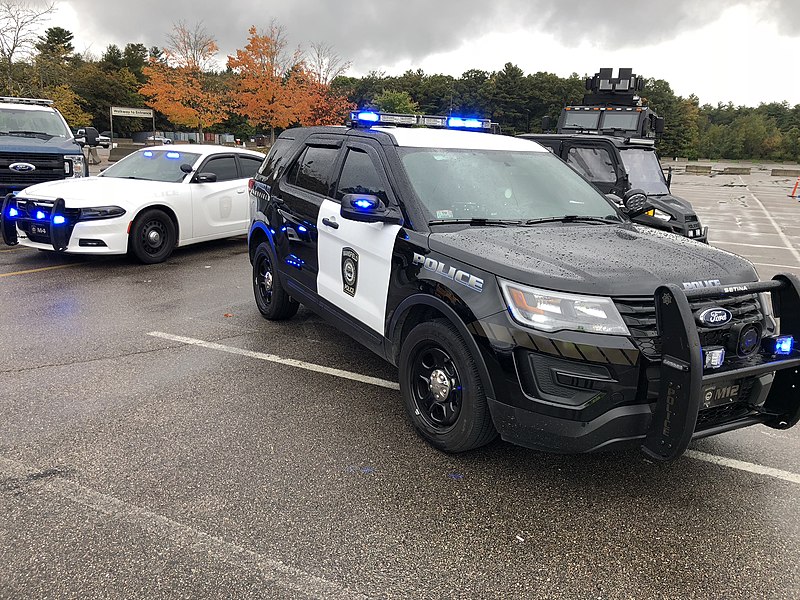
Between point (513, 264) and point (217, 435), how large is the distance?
6.88 feet

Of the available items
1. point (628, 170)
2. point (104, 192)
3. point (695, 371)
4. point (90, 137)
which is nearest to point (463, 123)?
point (695, 371)

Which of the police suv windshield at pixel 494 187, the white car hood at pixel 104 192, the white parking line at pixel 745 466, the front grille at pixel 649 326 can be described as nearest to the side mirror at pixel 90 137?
the white car hood at pixel 104 192

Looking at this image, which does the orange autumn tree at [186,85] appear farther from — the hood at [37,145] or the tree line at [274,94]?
the hood at [37,145]

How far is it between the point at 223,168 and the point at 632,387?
26.9 feet

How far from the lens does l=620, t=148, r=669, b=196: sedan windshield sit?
9.55 metres

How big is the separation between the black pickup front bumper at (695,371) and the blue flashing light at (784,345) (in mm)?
23

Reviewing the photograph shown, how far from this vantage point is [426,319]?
11.9ft

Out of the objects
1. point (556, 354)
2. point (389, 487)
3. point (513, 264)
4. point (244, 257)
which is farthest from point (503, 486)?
point (244, 257)

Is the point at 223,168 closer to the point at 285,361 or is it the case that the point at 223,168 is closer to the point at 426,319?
the point at 285,361

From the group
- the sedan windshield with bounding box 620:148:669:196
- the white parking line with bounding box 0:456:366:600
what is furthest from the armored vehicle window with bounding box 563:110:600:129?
the white parking line with bounding box 0:456:366:600

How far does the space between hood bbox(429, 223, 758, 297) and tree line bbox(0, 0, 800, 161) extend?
2.79 meters

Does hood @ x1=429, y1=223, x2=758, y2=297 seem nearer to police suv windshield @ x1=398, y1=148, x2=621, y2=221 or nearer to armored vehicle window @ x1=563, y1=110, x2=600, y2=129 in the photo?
police suv windshield @ x1=398, y1=148, x2=621, y2=221

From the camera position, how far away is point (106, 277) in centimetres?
783

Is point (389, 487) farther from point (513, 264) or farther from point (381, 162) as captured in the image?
point (381, 162)
